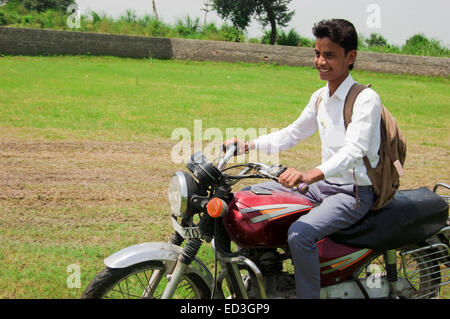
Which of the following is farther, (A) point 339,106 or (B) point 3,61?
(B) point 3,61

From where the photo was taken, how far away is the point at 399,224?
2803 millimetres

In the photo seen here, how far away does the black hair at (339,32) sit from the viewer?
106 inches

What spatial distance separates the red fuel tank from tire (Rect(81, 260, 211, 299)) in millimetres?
378

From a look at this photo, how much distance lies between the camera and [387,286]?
303 centimetres

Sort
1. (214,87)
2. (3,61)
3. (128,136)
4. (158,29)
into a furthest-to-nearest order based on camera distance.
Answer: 1. (158,29)
2. (3,61)
3. (214,87)
4. (128,136)

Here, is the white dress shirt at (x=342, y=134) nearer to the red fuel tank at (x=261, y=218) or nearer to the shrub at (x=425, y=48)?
the red fuel tank at (x=261, y=218)

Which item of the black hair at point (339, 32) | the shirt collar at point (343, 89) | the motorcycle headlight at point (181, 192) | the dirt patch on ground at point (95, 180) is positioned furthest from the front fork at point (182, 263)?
the dirt patch on ground at point (95, 180)

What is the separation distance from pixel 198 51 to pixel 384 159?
22.7 meters

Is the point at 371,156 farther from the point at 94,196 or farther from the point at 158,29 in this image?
the point at 158,29

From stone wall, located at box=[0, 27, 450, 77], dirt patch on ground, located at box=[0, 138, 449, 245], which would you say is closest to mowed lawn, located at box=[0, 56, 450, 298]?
dirt patch on ground, located at box=[0, 138, 449, 245]

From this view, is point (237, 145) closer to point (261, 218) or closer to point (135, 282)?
point (261, 218)

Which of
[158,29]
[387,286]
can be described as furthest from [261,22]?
[387,286]

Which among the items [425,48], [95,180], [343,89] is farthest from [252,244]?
[425,48]
